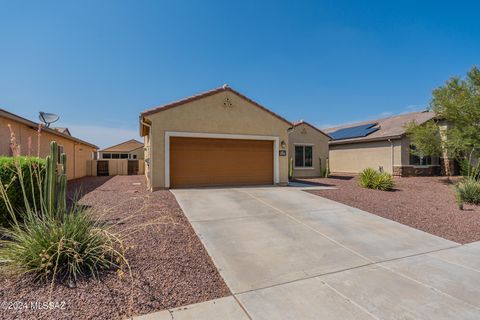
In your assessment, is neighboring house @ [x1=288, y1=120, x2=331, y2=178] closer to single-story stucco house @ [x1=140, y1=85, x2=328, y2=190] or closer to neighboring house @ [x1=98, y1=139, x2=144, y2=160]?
single-story stucco house @ [x1=140, y1=85, x2=328, y2=190]

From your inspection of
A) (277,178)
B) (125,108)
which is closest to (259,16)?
(277,178)

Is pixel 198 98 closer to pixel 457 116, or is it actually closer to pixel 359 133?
pixel 457 116

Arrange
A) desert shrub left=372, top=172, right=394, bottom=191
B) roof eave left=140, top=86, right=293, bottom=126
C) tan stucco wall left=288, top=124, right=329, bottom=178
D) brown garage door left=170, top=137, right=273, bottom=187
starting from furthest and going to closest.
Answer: tan stucco wall left=288, top=124, right=329, bottom=178
desert shrub left=372, top=172, right=394, bottom=191
brown garage door left=170, top=137, right=273, bottom=187
roof eave left=140, top=86, right=293, bottom=126

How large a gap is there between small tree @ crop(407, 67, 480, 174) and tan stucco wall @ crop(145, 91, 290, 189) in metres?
10.2

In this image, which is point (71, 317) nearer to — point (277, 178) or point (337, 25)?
point (277, 178)

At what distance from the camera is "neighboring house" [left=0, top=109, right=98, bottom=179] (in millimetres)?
9250

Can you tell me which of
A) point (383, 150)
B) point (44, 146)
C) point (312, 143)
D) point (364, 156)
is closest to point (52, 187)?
point (44, 146)

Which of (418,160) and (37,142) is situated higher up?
(37,142)

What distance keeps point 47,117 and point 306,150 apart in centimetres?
1748

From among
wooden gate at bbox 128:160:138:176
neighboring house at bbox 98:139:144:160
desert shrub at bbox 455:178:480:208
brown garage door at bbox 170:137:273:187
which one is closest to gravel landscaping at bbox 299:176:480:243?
desert shrub at bbox 455:178:480:208

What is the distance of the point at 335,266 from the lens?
403cm

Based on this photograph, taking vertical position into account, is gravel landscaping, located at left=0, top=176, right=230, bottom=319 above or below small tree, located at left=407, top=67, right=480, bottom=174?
below

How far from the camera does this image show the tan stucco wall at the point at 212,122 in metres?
10.4

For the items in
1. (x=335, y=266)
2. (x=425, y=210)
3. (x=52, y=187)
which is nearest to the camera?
(x=52, y=187)
